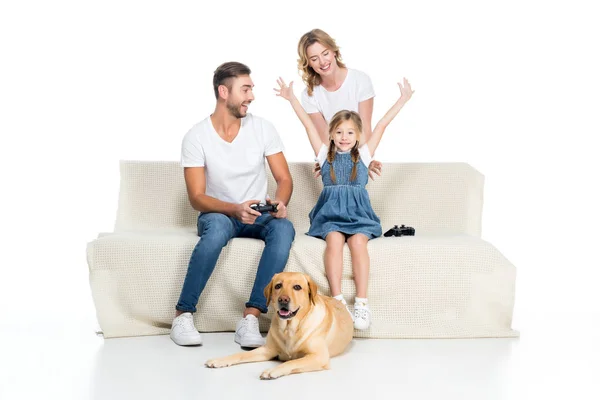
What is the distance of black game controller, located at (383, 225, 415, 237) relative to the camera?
4.25 metres

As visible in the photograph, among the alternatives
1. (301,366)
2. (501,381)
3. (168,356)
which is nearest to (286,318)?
(301,366)

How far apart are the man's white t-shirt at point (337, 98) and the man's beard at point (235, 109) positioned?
0.46 m

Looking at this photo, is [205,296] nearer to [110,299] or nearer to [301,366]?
[110,299]

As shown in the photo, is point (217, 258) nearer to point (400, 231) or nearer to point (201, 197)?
point (201, 197)

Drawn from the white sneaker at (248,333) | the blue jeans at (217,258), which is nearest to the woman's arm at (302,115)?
the blue jeans at (217,258)

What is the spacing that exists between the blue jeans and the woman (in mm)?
696

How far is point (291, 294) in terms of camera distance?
132 inches

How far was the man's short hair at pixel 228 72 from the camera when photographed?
160 inches

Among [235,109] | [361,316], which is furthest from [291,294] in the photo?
[235,109]

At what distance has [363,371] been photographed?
11.1 feet

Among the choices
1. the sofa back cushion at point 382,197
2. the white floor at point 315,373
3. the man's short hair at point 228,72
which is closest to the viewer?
the white floor at point 315,373

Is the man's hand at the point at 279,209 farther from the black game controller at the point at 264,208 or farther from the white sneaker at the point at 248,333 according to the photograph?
the white sneaker at the point at 248,333

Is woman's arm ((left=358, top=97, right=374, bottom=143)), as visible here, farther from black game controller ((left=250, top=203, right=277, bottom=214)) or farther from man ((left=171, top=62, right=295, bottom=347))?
black game controller ((left=250, top=203, right=277, bottom=214))

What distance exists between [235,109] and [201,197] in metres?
0.41
